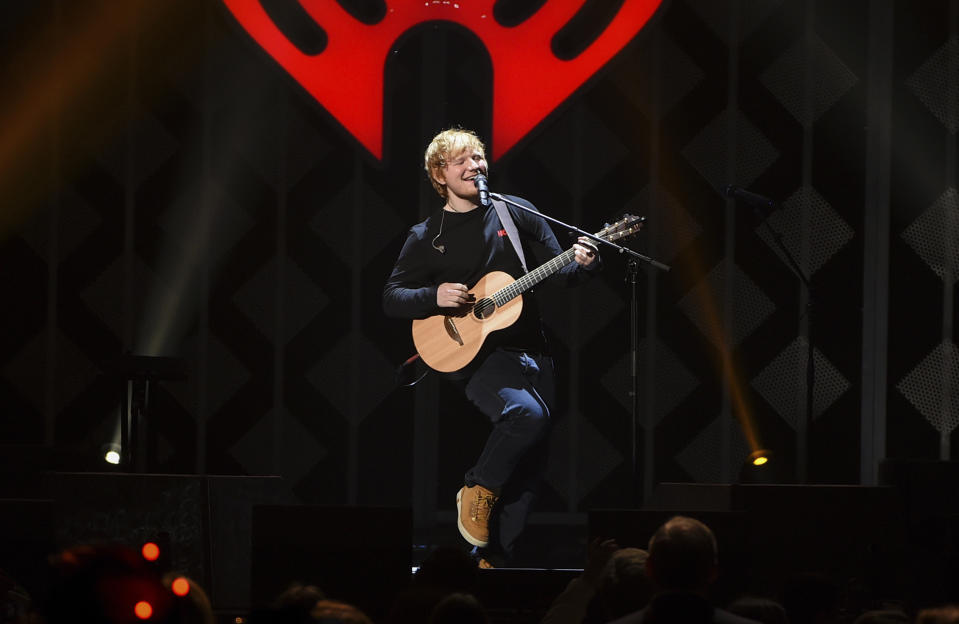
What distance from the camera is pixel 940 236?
7.36 meters

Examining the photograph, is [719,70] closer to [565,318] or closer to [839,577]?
[565,318]

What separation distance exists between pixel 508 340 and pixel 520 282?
299mm

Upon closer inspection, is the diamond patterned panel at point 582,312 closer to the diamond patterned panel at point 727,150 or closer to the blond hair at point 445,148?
the diamond patterned panel at point 727,150

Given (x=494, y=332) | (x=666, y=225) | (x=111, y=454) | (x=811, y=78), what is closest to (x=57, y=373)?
(x=111, y=454)

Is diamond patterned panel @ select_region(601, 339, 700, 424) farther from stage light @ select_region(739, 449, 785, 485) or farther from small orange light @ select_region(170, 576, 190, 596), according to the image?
small orange light @ select_region(170, 576, 190, 596)

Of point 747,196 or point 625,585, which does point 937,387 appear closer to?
point 747,196

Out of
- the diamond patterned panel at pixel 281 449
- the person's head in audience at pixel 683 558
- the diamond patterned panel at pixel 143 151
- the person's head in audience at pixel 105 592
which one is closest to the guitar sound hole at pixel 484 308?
the diamond patterned panel at pixel 281 449

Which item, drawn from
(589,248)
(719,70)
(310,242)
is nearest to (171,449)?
(310,242)

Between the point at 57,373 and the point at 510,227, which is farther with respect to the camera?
the point at 57,373

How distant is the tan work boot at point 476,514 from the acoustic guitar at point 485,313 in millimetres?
677

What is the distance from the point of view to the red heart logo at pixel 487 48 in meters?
7.22

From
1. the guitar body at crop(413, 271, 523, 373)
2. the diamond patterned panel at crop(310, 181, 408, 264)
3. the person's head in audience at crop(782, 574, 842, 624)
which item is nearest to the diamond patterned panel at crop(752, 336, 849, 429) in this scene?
the guitar body at crop(413, 271, 523, 373)

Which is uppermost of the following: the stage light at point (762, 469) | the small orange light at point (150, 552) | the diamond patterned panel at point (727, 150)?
the diamond patterned panel at point (727, 150)

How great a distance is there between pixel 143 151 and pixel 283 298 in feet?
4.16
